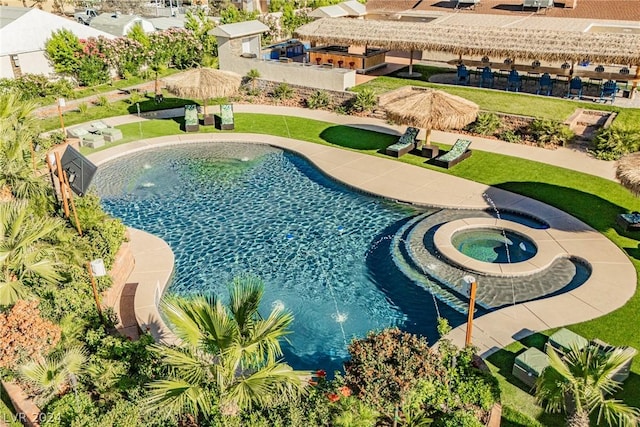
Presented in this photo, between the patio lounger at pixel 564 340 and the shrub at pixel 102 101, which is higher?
the shrub at pixel 102 101

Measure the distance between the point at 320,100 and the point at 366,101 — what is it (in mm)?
2981

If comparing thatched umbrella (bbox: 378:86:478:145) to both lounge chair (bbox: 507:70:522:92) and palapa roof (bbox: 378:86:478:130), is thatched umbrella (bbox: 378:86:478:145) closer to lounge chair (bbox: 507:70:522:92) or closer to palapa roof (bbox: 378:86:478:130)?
palapa roof (bbox: 378:86:478:130)

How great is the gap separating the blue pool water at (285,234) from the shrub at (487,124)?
27.0 ft

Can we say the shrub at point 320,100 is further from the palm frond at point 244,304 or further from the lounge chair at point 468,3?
the palm frond at point 244,304

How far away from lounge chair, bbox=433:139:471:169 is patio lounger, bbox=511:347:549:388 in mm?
11218

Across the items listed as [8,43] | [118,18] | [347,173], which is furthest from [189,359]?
[118,18]

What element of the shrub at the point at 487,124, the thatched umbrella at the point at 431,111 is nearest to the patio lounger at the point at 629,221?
the thatched umbrella at the point at 431,111

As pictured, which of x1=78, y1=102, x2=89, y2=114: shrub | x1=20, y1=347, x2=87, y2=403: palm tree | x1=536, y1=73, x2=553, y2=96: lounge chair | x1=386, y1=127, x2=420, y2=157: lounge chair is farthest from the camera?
x1=78, y1=102, x2=89, y2=114: shrub

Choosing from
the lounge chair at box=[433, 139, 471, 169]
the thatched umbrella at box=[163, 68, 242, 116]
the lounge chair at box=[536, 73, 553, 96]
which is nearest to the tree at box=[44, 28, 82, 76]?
the thatched umbrella at box=[163, 68, 242, 116]

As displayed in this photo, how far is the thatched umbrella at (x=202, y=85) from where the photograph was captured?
2453 cm

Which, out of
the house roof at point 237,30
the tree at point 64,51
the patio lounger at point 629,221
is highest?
the house roof at point 237,30

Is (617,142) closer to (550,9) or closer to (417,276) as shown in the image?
(417,276)

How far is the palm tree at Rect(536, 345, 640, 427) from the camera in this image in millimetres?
7805

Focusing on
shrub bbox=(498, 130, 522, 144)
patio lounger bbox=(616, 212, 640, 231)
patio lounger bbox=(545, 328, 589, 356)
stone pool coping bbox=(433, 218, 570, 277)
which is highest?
shrub bbox=(498, 130, 522, 144)
